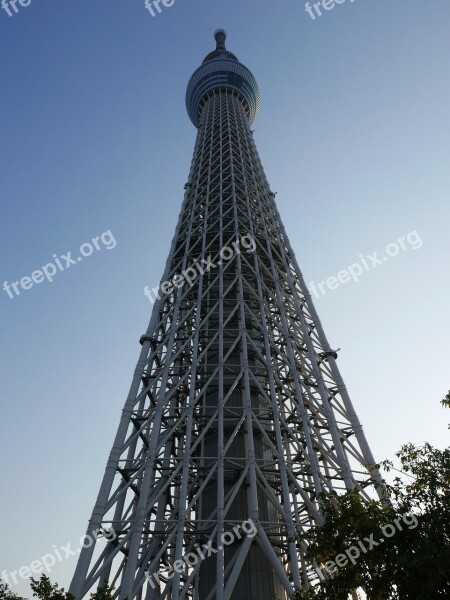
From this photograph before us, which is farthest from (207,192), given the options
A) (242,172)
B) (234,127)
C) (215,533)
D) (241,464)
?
(215,533)

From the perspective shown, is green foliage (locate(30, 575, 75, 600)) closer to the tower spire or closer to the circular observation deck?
the circular observation deck

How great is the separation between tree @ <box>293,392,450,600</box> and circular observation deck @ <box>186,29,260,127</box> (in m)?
53.4

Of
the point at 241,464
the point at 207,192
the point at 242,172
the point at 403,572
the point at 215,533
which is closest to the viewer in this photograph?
the point at 403,572

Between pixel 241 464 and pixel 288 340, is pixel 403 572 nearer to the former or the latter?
pixel 241 464

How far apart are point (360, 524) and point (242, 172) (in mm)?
33914

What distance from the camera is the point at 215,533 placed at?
18844 millimetres

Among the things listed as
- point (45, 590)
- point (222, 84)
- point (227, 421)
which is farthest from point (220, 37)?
point (45, 590)

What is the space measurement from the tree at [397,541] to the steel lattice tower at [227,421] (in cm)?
454

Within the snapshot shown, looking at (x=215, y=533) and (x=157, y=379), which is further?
(x=157, y=379)

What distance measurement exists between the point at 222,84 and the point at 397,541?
55.7 m

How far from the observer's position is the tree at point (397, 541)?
9.52m

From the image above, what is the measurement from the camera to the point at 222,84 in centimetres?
5806

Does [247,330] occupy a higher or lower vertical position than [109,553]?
higher

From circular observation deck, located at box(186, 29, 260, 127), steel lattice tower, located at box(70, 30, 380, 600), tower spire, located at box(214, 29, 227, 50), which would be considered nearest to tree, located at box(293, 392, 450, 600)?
steel lattice tower, located at box(70, 30, 380, 600)
